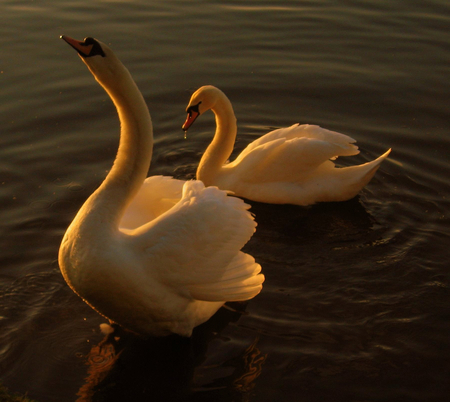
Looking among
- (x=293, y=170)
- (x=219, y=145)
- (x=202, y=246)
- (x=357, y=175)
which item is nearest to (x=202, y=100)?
(x=219, y=145)

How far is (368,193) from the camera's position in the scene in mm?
7832

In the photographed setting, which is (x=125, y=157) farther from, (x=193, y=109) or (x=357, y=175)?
(x=357, y=175)

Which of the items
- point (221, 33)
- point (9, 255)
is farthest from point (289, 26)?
point (9, 255)

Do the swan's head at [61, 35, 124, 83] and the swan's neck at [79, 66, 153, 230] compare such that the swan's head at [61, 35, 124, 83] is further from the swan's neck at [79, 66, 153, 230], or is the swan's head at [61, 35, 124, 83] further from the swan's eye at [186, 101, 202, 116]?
the swan's eye at [186, 101, 202, 116]

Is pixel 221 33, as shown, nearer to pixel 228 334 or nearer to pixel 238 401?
pixel 228 334

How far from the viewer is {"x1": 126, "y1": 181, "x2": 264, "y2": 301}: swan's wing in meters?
4.66

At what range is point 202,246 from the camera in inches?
192

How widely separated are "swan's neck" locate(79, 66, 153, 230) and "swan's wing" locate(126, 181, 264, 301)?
27 cm

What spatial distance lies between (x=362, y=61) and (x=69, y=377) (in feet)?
26.1

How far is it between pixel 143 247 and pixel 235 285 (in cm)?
88

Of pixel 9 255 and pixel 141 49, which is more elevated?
pixel 141 49

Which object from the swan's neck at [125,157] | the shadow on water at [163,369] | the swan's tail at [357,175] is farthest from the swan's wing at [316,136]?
the swan's neck at [125,157]

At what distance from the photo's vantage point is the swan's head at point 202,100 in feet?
25.4

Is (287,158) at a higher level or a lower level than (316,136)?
lower
